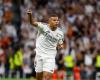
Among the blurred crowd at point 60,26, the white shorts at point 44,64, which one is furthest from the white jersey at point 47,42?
the blurred crowd at point 60,26

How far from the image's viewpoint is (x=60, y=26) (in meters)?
30.0

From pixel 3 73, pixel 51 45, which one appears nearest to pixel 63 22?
pixel 3 73

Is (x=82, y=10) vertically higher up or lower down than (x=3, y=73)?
higher up

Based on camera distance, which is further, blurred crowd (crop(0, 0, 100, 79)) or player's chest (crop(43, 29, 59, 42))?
blurred crowd (crop(0, 0, 100, 79))

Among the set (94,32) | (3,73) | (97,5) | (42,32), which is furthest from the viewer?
(97,5)

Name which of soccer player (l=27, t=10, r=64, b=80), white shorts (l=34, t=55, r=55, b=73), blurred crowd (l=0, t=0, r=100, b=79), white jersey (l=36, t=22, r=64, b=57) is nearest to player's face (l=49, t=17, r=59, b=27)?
soccer player (l=27, t=10, r=64, b=80)

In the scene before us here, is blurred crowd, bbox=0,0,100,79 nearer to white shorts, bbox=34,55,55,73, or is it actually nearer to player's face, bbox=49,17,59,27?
player's face, bbox=49,17,59,27

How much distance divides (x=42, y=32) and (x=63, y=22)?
14777mm

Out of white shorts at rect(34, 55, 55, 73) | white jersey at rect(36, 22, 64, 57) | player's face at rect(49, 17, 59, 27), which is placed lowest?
white shorts at rect(34, 55, 55, 73)

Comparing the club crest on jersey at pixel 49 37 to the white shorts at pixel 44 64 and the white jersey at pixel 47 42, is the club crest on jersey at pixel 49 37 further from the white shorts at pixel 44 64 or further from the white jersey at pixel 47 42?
the white shorts at pixel 44 64

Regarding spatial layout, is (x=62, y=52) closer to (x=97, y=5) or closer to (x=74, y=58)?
(x=74, y=58)

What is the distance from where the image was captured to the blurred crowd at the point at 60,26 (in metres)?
28.5

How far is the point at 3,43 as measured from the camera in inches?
1164

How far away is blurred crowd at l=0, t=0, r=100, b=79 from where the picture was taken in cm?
2848
